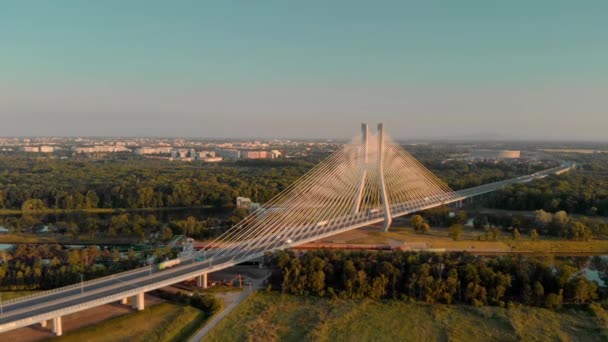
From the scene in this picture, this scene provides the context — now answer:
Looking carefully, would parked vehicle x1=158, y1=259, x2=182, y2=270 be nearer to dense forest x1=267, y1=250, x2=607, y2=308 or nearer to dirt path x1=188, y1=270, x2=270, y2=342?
dirt path x1=188, y1=270, x2=270, y2=342

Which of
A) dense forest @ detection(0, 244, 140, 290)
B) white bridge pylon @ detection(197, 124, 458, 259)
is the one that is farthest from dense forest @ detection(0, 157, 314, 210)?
dense forest @ detection(0, 244, 140, 290)

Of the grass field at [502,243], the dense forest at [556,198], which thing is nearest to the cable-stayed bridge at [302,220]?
the grass field at [502,243]

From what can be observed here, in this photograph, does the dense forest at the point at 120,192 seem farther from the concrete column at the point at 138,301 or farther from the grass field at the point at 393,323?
the grass field at the point at 393,323

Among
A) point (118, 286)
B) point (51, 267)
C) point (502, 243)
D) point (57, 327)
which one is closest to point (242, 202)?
point (51, 267)

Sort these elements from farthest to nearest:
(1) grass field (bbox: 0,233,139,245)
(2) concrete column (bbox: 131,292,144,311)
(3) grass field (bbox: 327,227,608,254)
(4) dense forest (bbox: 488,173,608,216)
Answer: (4) dense forest (bbox: 488,173,608,216)
(1) grass field (bbox: 0,233,139,245)
(3) grass field (bbox: 327,227,608,254)
(2) concrete column (bbox: 131,292,144,311)

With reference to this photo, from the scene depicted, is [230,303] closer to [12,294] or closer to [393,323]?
[393,323]
